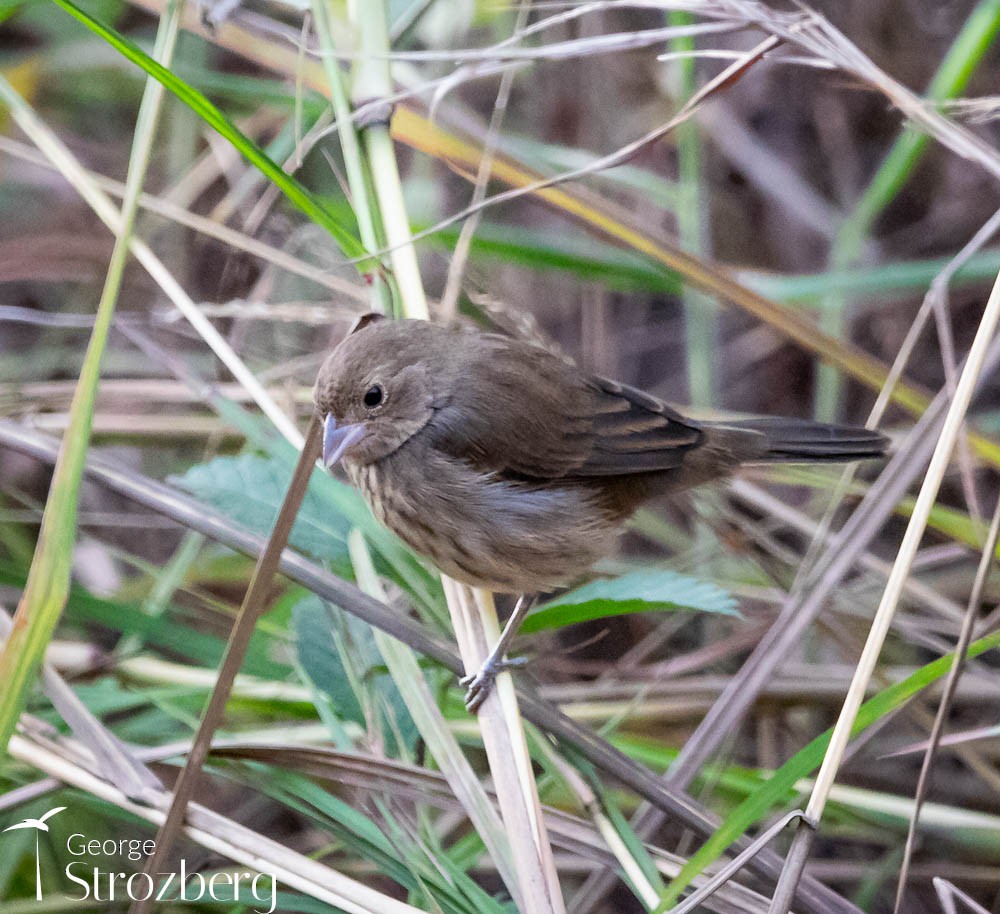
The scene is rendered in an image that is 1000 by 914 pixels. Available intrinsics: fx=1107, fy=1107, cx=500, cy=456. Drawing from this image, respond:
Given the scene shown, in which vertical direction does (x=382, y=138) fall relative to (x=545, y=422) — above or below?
above

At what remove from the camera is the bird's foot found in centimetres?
230

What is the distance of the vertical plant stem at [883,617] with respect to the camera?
1814mm

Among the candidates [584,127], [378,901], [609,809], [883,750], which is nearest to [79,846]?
[378,901]

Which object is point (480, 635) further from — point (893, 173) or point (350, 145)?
point (893, 173)

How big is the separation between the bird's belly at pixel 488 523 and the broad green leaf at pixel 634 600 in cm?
32

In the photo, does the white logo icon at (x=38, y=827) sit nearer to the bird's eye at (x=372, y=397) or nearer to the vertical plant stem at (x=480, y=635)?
the vertical plant stem at (x=480, y=635)

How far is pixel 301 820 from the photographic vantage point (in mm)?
3408

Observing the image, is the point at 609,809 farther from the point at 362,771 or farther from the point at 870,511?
the point at 870,511

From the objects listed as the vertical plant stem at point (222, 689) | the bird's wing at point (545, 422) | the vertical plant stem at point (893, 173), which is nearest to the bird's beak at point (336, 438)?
the bird's wing at point (545, 422)

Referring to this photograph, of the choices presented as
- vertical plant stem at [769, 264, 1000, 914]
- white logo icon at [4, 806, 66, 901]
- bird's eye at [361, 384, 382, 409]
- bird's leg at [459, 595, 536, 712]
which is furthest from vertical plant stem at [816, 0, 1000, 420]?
white logo icon at [4, 806, 66, 901]

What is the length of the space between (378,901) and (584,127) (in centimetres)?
371

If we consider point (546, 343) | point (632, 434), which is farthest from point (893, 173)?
point (632, 434)

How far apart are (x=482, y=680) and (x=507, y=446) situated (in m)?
0.69

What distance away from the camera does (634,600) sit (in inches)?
84.4
